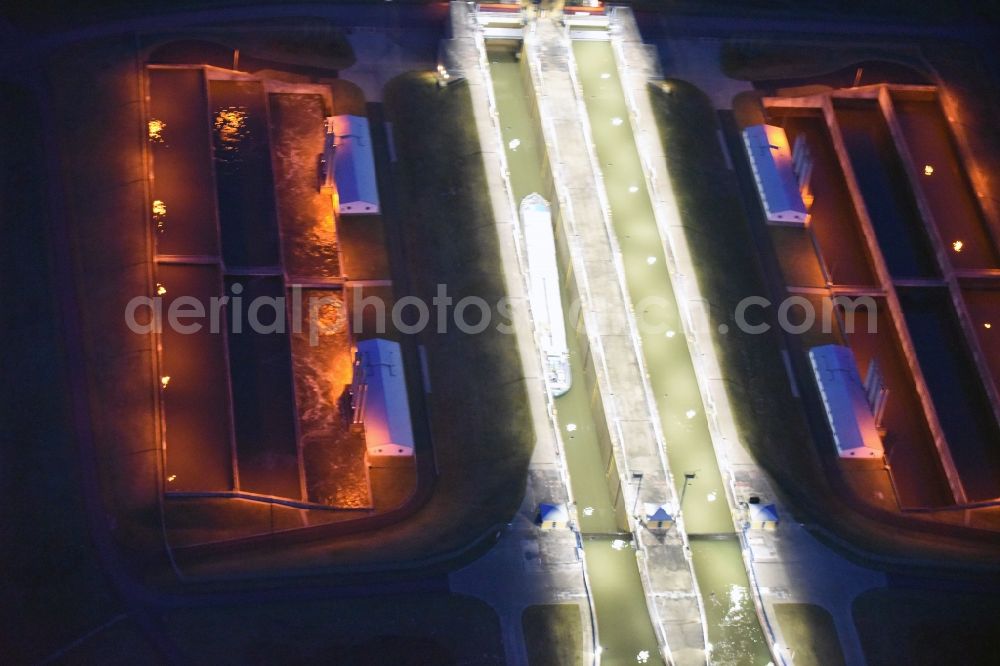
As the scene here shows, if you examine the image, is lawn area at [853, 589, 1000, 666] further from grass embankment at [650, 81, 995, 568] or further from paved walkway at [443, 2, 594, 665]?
paved walkway at [443, 2, 594, 665]

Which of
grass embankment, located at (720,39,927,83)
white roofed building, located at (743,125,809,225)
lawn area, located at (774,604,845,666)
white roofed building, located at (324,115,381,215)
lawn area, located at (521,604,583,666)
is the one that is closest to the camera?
lawn area, located at (521,604,583,666)

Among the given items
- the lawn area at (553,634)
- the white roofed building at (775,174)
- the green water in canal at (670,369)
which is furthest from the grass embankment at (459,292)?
the white roofed building at (775,174)

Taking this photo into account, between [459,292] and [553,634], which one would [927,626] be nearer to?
[553,634]

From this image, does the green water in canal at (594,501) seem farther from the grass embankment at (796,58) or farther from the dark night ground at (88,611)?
the grass embankment at (796,58)

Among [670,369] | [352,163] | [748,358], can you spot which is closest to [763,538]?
[670,369]

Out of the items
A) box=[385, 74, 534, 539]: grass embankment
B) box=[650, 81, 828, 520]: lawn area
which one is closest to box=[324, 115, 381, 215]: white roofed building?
box=[385, 74, 534, 539]: grass embankment

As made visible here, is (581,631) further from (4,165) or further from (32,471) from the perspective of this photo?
(4,165)
